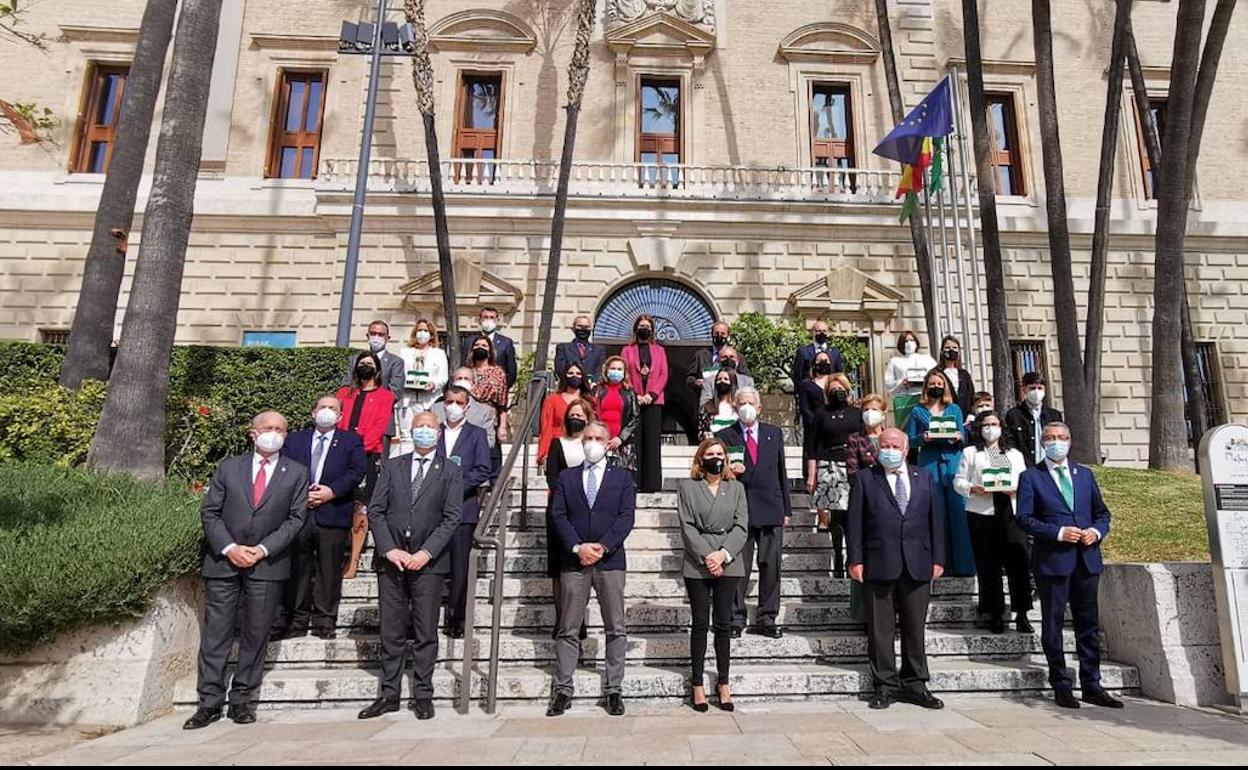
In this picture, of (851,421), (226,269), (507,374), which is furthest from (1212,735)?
(226,269)

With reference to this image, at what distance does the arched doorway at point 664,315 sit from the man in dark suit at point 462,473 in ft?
34.5

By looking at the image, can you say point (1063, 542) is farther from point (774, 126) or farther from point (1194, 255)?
point (1194, 255)

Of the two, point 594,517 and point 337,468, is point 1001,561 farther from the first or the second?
point 337,468

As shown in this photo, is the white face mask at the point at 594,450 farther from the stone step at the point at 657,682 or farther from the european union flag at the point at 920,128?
the european union flag at the point at 920,128

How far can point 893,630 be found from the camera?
5336 mm

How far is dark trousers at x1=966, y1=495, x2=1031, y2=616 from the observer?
19.8ft

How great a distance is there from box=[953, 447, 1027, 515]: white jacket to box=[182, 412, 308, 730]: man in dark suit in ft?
17.5

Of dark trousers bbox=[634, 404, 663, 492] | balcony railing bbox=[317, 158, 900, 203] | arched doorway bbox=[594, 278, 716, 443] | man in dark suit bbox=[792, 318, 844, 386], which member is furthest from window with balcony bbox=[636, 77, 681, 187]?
dark trousers bbox=[634, 404, 663, 492]

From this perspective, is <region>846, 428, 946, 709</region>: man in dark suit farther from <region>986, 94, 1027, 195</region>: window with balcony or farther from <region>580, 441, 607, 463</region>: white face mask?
<region>986, 94, 1027, 195</region>: window with balcony

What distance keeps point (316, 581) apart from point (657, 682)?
281cm

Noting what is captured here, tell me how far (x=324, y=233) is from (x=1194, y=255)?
66.2 ft

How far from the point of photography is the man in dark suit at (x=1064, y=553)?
17.0 ft

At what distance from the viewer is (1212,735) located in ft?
14.4

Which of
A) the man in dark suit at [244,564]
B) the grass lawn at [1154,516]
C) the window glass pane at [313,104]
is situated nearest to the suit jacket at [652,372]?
the man in dark suit at [244,564]
